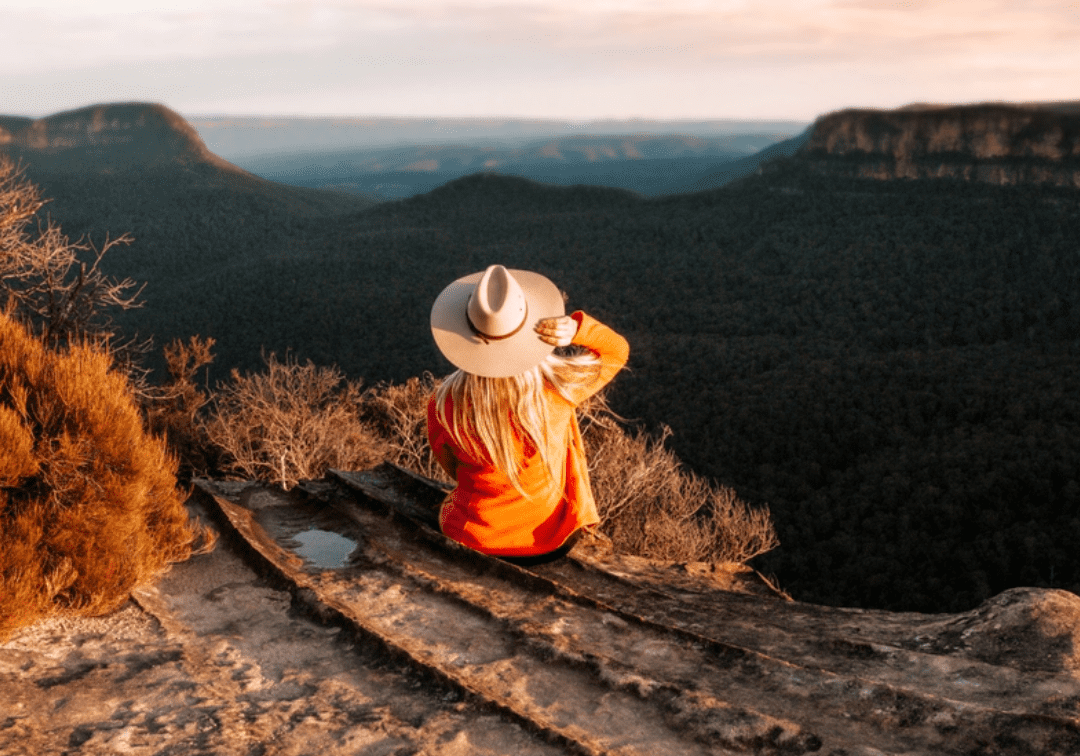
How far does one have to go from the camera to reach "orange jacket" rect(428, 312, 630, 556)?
172 inches

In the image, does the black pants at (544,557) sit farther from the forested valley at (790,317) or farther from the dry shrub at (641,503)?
the forested valley at (790,317)

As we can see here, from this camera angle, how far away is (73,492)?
412 centimetres

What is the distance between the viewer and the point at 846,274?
60438 mm

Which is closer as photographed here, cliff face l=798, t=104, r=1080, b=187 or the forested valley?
the forested valley

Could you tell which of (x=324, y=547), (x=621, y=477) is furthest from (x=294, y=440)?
(x=324, y=547)

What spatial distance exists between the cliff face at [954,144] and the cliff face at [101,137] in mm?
93076

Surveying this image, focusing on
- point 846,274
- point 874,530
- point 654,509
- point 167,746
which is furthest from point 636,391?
point 167,746

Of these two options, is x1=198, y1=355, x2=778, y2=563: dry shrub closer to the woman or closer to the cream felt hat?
the woman

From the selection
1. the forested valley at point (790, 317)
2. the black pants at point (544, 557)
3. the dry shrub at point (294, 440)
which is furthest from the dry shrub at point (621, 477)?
the forested valley at point (790, 317)

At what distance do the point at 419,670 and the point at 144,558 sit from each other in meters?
1.81

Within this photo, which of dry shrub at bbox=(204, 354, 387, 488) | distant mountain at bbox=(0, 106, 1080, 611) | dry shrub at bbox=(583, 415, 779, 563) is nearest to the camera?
dry shrub at bbox=(204, 354, 387, 488)

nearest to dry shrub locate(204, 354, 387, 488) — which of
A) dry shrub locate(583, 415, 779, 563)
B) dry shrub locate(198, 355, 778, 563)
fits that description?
dry shrub locate(198, 355, 778, 563)

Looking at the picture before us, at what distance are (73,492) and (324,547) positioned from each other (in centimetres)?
145

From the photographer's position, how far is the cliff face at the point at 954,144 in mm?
63656
